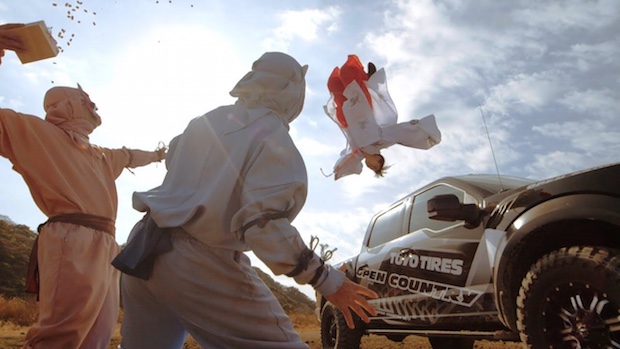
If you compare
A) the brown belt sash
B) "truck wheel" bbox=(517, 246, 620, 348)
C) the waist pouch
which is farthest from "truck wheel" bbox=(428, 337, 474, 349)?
the waist pouch

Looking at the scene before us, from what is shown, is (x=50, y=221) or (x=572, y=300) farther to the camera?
(x=50, y=221)

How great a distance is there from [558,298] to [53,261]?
3012 mm

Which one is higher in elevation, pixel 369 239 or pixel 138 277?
pixel 369 239

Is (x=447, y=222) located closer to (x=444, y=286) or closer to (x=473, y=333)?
(x=444, y=286)

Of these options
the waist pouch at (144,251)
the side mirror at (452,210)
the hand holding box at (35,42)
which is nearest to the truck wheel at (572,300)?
the side mirror at (452,210)

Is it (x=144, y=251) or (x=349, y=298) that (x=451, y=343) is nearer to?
(x=349, y=298)

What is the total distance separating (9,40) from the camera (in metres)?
2.93

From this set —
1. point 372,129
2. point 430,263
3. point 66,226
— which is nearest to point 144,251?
point 372,129

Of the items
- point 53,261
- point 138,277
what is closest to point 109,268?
point 53,261

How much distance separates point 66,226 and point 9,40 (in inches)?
44.1

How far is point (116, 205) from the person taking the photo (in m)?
3.50

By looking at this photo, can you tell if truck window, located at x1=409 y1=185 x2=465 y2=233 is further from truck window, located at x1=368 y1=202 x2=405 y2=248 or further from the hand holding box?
the hand holding box

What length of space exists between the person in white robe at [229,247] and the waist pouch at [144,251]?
2 centimetres

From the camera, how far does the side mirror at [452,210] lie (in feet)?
12.8
